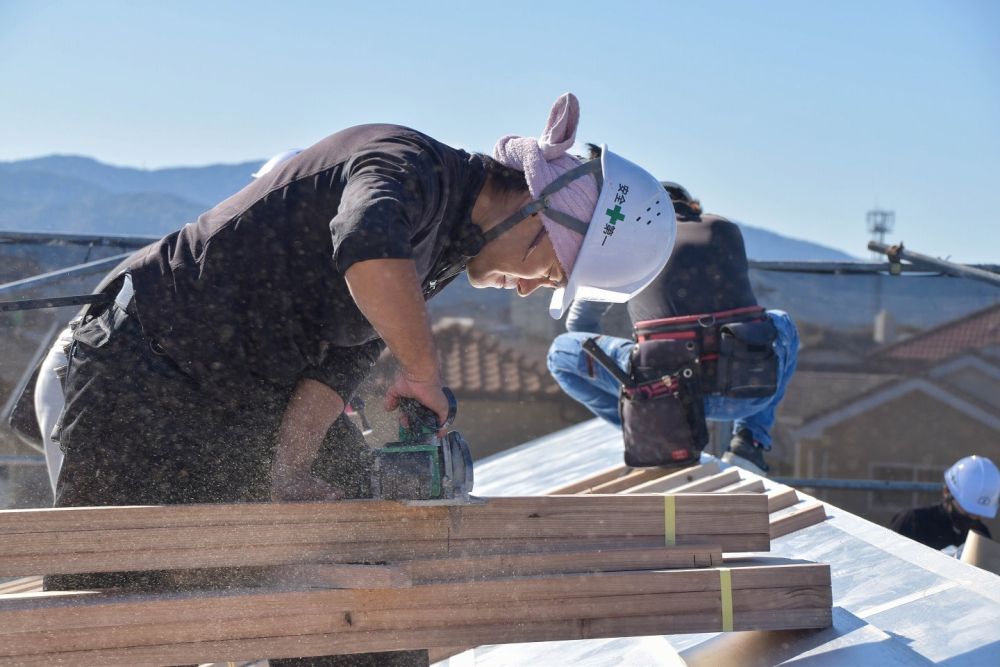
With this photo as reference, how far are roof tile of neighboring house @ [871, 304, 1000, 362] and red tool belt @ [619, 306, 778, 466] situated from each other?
3.97 metres

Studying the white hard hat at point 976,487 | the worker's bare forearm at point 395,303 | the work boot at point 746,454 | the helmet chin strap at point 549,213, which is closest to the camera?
the worker's bare forearm at point 395,303

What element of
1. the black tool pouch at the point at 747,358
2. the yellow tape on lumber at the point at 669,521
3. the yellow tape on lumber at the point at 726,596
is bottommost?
the yellow tape on lumber at the point at 726,596

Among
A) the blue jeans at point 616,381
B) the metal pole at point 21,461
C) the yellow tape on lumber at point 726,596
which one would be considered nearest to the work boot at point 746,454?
the blue jeans at point 616,381

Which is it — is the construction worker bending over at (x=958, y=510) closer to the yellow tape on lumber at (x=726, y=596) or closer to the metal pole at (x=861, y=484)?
the metal pole at (x=861, y=484)

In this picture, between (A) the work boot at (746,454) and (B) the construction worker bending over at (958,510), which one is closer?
(A) the work boot at (746,454)

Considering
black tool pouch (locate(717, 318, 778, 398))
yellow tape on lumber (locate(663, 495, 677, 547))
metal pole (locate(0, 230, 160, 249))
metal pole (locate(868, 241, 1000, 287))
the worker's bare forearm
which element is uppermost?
metal pole (locate(0, 230, 160, 249))

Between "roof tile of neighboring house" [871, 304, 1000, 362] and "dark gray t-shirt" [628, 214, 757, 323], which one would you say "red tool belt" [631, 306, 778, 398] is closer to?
"dark gray t-shirt" [628, 214, 757, 323]

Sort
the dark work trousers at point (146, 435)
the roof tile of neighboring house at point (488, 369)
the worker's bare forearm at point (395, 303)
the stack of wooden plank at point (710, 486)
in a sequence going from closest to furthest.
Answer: the worker's bare forearm at point (395, 303) → the dark work trousers at point (146, 435) → the stack of wooden plank at point (710, 486) → the roof tile of neighboring house at point (488, 369)

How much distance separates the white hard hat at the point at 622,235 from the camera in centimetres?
239

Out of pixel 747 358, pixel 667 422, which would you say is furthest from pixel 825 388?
pixel 667 422

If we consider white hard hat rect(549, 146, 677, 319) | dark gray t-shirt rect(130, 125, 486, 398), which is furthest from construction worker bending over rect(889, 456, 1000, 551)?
dark gray t-shirt rect(130, 125, 486, 398)

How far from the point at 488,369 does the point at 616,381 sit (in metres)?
5.56

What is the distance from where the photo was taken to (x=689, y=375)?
444cm

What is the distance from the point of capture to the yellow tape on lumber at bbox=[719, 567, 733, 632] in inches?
92.6
